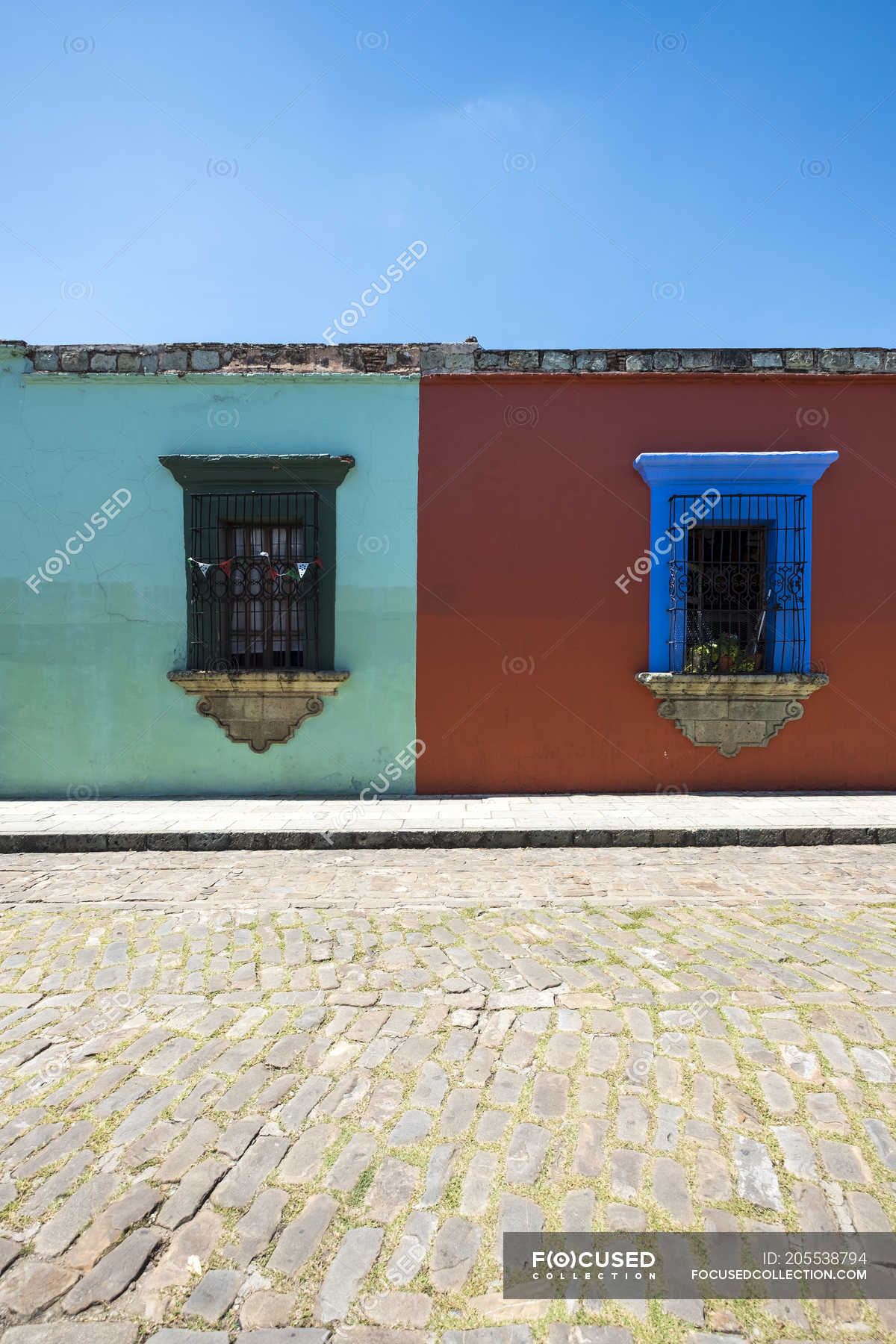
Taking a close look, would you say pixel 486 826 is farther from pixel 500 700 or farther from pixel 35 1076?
pixel 35 1076

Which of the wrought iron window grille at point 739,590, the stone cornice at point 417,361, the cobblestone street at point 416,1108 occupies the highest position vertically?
the stone cornice at point 417,361

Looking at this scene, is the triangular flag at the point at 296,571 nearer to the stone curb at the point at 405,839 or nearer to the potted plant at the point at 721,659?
the stone curb at the point at 405,839

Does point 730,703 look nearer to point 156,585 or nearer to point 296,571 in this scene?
point 296,571

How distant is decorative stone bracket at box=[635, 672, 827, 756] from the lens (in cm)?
686

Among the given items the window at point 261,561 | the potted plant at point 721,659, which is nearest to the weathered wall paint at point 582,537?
the potted plant at point 721,659

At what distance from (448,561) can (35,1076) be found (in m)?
5.37

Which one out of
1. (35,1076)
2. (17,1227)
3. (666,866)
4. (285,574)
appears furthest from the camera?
(285,574)

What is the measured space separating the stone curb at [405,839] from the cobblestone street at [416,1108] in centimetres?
139

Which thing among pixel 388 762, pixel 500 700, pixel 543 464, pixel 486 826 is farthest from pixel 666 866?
pixel 543 464

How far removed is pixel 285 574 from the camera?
23.1 feet

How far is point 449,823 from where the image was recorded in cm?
597

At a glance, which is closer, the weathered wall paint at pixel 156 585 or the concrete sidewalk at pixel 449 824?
the concrete sidewalk at pixel 449 824

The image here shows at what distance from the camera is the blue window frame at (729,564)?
22.7 feet

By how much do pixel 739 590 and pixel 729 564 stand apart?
29cm
